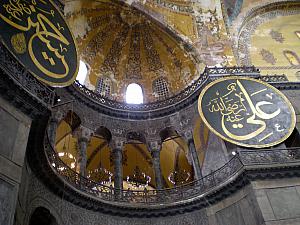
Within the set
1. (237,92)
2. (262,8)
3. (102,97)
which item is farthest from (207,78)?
(262,8)

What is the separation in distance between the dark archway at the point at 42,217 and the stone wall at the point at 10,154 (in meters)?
2.65

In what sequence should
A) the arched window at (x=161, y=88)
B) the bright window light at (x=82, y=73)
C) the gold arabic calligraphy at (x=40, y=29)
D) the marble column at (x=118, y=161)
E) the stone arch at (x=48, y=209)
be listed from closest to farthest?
1. the gold arabic calligraphy at (x=40, y=29)
2. the stone arch at (x=48, y=209)
3. the marble column at (x=118, y=161)
4. the bright window light at (x=82, y=73)
5. the arched window at (x=161, y=88)

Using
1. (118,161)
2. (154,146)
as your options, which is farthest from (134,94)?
(118,161)

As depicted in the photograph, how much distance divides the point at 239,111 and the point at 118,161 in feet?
13.8

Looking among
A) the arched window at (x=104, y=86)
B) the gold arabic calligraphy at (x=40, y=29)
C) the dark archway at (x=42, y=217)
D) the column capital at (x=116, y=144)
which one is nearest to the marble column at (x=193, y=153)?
the column capital at (x=116, y=144)

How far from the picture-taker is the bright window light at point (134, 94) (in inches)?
532

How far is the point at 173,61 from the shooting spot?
45.8 feet

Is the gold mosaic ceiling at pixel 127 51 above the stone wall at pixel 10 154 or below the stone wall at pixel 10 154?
above

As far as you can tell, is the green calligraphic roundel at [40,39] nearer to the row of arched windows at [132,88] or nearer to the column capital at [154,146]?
the row of arched windows at [132,88]

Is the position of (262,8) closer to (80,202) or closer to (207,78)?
(207,78)

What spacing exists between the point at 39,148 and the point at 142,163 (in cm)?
782

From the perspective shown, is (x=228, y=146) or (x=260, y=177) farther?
(x=228, y=146)

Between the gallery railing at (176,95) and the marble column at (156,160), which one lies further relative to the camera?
the gallery railing at (176,95)

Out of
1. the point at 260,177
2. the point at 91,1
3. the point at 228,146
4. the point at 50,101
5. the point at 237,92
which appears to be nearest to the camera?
the point at 50,101
